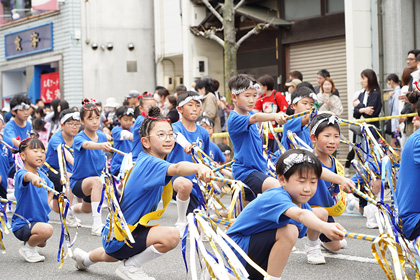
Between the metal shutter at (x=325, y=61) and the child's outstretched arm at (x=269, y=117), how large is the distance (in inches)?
313

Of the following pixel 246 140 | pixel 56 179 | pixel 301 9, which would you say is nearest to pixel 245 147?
pixel 246 140

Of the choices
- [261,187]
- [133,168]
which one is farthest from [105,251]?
[261,187]

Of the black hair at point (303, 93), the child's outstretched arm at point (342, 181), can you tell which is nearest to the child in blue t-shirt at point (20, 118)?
the black hair at point (303, 93)

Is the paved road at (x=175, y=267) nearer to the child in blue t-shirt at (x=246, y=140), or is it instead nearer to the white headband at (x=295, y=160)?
the child in blue t-shirt at (x=246, y=140)

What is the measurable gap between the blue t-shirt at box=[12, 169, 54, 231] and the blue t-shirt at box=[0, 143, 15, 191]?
1987mm

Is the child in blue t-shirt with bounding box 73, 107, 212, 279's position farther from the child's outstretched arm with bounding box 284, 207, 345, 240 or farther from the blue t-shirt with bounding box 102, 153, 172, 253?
the child's outstretched arm with bounding box 284, 207, 345, 240

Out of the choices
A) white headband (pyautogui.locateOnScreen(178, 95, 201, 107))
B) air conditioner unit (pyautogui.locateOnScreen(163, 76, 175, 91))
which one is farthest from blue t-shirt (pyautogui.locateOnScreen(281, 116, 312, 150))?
air conditioner unit (pyautogui.locateOnScreen(163, 76, 175, 91))

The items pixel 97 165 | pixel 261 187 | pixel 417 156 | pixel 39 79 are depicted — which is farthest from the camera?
pixel 39 79

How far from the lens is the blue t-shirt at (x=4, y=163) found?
9075 mm

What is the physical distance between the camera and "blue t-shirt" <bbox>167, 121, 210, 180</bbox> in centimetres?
817

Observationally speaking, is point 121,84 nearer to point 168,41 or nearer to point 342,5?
point 168,41

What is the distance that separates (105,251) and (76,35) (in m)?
18.9

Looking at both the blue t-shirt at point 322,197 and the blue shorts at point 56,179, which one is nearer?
the blue t-shirt at point 322,197

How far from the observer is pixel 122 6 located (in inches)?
959
